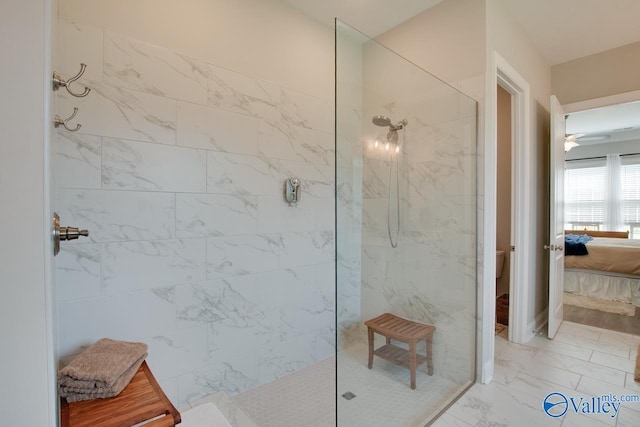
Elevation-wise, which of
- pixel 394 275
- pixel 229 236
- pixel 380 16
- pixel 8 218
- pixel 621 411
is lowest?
pixel 621 411

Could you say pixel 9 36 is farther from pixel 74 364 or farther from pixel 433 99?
pixel 433 99

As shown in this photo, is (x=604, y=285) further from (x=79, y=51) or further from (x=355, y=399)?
(x=79, y=51)

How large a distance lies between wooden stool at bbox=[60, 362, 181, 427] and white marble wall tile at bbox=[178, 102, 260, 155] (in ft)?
4.12

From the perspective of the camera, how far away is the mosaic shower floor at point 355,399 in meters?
1.68

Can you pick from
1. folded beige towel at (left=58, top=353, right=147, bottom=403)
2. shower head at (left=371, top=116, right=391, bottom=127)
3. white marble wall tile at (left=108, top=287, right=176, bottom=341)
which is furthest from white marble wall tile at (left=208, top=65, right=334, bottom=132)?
folded beige towel at (left=58, top=353, right=147, bottom=403)

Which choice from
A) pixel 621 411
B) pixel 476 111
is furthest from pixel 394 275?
pixel 621 411

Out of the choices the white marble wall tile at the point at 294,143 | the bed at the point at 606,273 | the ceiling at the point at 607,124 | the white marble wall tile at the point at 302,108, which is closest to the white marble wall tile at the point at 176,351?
the white marble wall tile at the point at 294,143

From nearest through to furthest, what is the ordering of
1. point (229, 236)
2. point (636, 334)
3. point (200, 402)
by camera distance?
point (200, 402)
point (229, 236)
point (636, 334)

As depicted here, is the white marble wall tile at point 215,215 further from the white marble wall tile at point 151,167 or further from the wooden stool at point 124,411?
the wooden stool at point 124,411

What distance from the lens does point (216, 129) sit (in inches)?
74.6

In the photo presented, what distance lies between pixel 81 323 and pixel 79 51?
1.30m

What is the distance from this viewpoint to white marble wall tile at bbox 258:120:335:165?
7.03ft

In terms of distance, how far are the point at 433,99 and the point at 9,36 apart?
2.09 metres

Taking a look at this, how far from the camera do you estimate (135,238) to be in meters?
1.62
